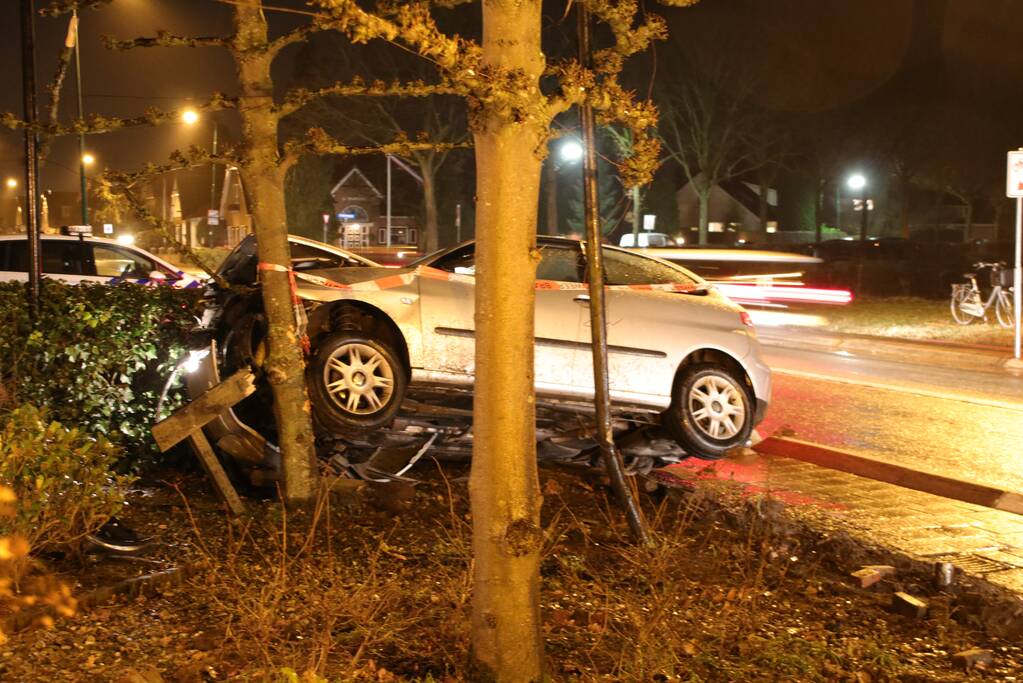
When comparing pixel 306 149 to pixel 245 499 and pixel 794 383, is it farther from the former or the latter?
pixel 794 383

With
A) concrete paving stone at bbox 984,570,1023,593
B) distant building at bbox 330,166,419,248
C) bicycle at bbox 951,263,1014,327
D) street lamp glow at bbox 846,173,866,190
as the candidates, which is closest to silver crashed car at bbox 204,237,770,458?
concrete paving stone at bbox 984,570,1023,593

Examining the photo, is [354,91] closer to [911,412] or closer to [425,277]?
[425,277]

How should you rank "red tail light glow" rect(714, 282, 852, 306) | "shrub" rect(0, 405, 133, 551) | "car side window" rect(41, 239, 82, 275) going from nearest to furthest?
"shrub" rect(0, 405, 133, 551), "car side window" rect(41, 239, 82, 275), "red tail light glow" rect(714, 282, 852, 306)

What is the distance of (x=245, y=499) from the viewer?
675cm

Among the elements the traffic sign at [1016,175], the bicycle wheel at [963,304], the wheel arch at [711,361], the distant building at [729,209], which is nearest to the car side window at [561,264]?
the wheel arch at [711,361]

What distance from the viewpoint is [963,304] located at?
22281mm

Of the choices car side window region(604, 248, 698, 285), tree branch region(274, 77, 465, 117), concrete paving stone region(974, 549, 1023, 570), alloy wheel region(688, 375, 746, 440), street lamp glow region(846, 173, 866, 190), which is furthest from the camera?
street lamp glow region(846, 173, 866, 190)

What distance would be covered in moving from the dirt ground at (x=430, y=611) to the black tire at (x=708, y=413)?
5.48ft

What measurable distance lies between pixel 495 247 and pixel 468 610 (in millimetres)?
1773

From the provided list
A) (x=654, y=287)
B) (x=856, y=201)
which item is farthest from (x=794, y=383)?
(x=856, y=201)

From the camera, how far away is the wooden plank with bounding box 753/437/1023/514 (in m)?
8.01

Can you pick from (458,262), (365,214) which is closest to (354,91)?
(458,262)

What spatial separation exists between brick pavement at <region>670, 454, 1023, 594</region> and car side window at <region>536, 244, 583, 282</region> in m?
1.92

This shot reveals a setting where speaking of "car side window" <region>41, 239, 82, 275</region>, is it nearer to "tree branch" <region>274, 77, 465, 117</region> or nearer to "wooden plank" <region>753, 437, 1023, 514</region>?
"tree branch" <region>274, 77, 465, 117</region>
